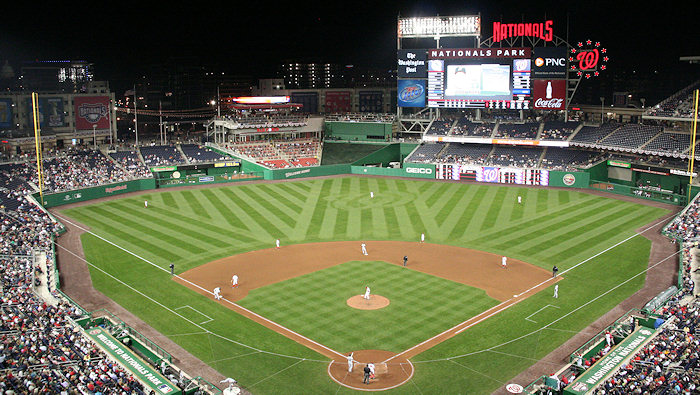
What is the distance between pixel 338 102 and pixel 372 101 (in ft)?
17.6

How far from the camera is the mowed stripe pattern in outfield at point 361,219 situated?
43.5 m

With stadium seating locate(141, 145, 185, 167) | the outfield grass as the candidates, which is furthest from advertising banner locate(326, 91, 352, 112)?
the outfield grass

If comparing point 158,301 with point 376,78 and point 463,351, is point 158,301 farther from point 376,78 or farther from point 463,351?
point 376,78

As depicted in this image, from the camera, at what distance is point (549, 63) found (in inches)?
2566

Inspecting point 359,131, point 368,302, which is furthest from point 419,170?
point 368,302

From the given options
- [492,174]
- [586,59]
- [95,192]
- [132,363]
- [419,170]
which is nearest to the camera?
[132,363]

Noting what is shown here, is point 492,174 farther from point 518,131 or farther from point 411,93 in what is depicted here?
point 411,93

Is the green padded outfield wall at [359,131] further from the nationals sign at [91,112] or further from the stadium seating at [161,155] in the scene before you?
the nationals sign at [91,112]

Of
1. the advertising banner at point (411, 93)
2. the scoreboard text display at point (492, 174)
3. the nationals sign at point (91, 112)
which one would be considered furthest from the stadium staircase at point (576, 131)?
the nationals sign at point (91, 112)

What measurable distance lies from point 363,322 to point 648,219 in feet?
103

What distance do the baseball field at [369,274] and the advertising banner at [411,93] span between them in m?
15.6

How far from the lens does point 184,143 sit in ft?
250

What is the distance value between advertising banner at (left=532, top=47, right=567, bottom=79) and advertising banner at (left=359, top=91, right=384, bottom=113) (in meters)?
30.9

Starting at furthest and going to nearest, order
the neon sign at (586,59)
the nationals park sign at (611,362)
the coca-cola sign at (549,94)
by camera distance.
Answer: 1. the coca-cola sign at (549,94)
2. the neon sign at (586,59)
3. the nationals park sign at (611,362)
